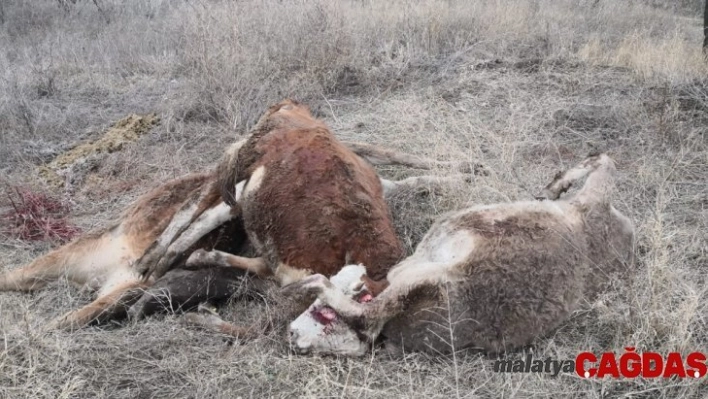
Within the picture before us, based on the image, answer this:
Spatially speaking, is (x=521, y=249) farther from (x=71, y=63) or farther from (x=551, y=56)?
(x=71, y=63)

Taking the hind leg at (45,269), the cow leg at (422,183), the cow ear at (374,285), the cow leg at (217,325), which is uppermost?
the cow ear at (374,285)

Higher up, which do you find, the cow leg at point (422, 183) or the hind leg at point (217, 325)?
the cow leg at point (422, 183)

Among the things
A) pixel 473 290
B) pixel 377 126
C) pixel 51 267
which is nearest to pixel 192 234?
pixel 51 267

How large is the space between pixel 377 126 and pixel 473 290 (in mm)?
3197

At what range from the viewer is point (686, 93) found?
5.95 m

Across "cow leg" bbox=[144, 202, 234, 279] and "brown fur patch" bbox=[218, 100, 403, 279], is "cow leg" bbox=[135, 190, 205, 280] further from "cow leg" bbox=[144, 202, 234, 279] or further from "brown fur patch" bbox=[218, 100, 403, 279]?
"brown fur patch" bbox=[218, 100, 403, 279]

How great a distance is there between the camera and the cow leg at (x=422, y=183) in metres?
4.08

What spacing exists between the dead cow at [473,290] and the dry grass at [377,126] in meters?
0.10

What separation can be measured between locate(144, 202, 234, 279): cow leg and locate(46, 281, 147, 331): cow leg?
0.51ft

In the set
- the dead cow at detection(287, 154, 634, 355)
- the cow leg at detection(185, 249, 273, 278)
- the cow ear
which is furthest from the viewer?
the cow leg at detection(185, 249, 273, 278)

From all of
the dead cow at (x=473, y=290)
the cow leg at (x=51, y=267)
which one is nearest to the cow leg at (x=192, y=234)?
the cow leg at (x=51, y=267)

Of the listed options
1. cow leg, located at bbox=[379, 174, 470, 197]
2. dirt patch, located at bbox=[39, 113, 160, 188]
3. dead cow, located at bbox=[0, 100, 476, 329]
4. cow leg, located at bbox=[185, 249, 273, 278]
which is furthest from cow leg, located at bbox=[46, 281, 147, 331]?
dirt patch, located at bbox=[39, 113, 160, 188]

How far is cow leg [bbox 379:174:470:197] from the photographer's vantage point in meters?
4.08

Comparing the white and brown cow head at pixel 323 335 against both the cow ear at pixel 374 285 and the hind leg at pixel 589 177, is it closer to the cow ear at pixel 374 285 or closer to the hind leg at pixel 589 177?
the cow ear at pixel 374 285
